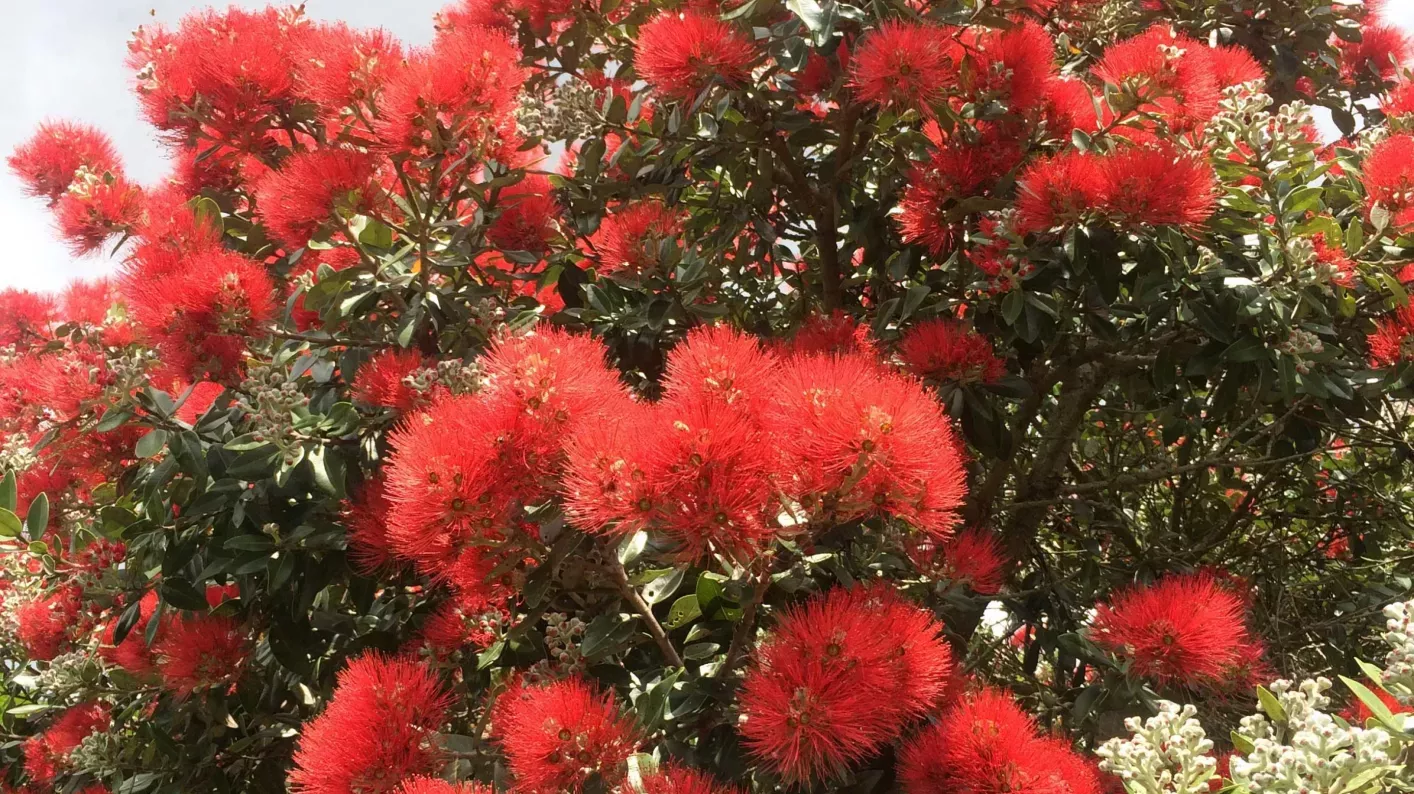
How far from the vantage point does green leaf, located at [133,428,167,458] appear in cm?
195

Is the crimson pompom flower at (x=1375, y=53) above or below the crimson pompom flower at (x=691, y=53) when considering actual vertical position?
below

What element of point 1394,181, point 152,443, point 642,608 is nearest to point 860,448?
point 642,608

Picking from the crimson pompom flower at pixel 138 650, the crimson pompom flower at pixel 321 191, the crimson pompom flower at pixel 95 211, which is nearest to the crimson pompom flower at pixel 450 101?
the crimson pompom flower at pixel 321 191

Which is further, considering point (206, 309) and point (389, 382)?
point (206, 309)

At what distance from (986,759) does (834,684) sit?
31 centimetres

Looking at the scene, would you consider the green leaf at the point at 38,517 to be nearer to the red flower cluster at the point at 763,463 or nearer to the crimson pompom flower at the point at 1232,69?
the red flower cluster at the point at 763,463

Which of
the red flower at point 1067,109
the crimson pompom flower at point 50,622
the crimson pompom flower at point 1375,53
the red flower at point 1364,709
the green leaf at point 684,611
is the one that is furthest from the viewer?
the crimson pompom flower at point 1375,53

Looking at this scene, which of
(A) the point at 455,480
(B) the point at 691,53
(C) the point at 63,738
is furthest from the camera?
(C) the point at 63,738

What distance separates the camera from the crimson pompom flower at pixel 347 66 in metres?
2.16

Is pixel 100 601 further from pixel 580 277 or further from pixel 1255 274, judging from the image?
pixel 1255 274

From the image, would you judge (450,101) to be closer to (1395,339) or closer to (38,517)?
(38,517)

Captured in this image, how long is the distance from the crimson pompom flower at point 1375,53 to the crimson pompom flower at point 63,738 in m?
4.59

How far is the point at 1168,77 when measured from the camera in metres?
2.19

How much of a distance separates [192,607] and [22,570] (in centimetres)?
110
